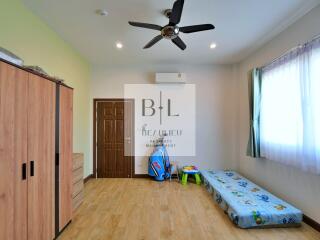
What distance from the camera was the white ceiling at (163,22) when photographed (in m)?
2.50

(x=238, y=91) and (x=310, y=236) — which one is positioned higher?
(x=238, y=91)

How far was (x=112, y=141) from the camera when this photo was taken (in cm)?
497

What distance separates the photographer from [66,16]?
9.04 ft

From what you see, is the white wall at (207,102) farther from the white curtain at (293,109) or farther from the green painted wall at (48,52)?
the white curtain at (293,109)

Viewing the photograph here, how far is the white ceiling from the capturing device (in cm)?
250

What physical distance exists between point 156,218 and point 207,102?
3.18 m

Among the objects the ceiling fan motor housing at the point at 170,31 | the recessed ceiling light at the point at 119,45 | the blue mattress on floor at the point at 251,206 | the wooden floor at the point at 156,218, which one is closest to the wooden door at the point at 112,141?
the wooden floor at the point at 156,218

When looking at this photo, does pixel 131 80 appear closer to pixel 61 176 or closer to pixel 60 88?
pixel 60 88

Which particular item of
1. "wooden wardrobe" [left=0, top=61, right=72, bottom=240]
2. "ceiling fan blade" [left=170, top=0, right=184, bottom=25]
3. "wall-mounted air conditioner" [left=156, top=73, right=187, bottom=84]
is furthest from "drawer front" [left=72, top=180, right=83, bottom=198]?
"wall-mounted air conditioner" [left=156, top=73, right=187, bottom=84]

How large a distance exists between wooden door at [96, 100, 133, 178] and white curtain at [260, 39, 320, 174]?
10.6 ft

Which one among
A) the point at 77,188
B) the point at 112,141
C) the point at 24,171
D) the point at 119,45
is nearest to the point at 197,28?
the point at 119,45

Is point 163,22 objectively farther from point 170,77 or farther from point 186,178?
point 186,178

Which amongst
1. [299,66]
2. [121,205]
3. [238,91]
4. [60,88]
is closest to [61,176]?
[60,88]

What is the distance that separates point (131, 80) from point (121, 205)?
3057 millimetres
